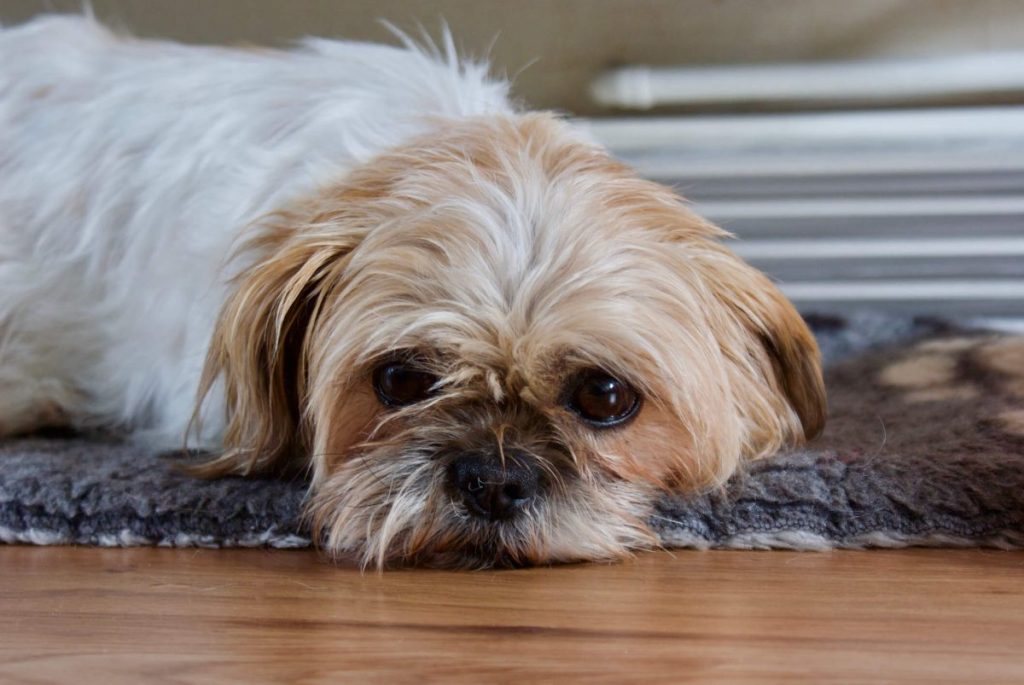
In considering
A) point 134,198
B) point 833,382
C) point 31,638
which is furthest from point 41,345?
point 833,382

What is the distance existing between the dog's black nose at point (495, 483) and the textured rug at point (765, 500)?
9.0 inches

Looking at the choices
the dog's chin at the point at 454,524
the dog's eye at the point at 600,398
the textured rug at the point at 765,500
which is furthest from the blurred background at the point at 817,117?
the dog's chin at the point at 454,524

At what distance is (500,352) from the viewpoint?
1.78 metres

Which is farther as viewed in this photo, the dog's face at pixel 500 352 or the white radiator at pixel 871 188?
the white radiator at pixel 871 188

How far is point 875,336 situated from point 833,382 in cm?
42

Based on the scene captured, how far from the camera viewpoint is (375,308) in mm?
1823

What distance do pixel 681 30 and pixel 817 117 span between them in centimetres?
38

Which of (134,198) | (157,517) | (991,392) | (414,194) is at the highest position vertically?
(414,194)

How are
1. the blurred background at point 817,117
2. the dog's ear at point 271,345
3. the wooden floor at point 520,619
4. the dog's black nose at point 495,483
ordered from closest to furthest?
the wooden floor at point 520,619 < the dog's black nose at point 495,483 < the dog's ear at point 271,345 < the blurred background at point 817,117

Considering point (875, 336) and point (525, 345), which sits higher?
point (525, 345)

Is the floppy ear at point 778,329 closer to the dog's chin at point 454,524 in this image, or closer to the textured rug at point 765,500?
the textured rug at point 765,500

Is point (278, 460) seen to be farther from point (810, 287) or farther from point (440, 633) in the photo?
point (810, 287)

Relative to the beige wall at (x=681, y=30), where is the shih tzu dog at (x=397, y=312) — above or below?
below

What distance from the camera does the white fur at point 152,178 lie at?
230 cm
